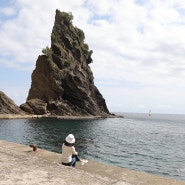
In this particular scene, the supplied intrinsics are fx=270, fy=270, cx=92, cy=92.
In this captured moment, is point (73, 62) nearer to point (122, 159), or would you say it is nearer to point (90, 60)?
point (90, 60)

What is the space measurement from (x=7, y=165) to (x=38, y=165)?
88cm

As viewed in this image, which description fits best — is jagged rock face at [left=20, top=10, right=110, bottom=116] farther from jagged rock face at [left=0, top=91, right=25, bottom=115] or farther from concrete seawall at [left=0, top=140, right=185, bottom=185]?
concrete seawall at [left=0, top=140, right=185, bottom=185]

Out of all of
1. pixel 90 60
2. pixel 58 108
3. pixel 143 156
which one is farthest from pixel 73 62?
pixel 143 156

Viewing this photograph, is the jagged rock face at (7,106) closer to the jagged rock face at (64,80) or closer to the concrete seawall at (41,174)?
the jagged rock face at (64,80)

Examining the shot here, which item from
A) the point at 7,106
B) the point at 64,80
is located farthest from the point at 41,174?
the point at 64,80

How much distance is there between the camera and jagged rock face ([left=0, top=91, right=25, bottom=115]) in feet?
294

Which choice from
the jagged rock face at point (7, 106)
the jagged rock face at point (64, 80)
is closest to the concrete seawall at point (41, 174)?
the jagged rock face at point (7, 106)

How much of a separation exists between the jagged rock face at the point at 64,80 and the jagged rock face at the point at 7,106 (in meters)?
4.54

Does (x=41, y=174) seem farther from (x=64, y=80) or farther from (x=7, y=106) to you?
(x=64, y=80)

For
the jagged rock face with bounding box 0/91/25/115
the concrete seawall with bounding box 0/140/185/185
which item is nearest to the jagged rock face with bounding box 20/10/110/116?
the jagged rock face with bounding box 0/91/25/115

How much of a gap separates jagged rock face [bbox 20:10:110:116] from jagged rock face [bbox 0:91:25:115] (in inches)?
179

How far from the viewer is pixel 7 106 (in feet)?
299

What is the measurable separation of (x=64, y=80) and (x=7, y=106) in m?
28.8

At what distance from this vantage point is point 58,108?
343 ft
